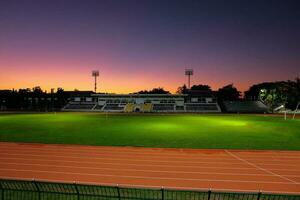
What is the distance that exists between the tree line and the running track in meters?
41.5

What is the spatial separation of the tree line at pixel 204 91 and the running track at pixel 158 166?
41480 mm

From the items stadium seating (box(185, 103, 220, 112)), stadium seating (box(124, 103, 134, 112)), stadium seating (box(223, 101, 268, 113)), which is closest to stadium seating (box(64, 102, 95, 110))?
stadium seating (box(124, 103, 134, 112))

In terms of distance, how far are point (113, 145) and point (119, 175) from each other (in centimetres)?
761

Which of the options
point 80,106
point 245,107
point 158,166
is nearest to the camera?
point 158,166

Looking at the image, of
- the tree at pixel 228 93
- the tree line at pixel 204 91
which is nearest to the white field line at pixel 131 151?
the tree line at pixel 204 91

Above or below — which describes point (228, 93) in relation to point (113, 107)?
above

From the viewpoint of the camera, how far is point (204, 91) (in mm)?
89188

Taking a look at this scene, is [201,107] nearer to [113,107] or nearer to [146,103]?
[146,103]

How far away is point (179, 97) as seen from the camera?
3258 inches

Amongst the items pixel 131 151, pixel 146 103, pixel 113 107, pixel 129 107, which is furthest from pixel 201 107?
pixel 131 151

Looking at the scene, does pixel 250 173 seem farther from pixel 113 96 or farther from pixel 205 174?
pixel 113 96

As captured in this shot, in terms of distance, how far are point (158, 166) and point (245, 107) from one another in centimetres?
6649

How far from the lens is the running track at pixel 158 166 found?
40.2 feet

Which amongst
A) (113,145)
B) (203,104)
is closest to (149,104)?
(203,104)
